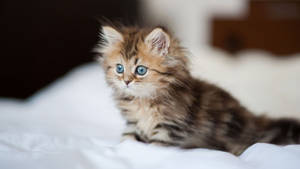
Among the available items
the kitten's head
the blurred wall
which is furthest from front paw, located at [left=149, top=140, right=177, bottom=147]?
the blurred wall

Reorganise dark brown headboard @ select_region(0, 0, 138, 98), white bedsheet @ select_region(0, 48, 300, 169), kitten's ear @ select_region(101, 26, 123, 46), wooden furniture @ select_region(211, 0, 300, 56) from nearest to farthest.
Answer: white bedsheet @ select_region(0, 48, 300, 169), kitten's ear @ select_region(101, 26, 123, 46), dark brown headboard @ select_region(0, 0, 138, 98), wooden furniture @ select_region(211, 0, 300, 56)

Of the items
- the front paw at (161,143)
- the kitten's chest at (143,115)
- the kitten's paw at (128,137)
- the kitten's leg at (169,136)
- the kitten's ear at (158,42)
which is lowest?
the kitten's paw at (128,137)

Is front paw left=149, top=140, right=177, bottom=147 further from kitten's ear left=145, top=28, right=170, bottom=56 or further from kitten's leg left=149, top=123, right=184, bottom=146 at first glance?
kitten's ear left=145, top=28, right=170, bottom=56

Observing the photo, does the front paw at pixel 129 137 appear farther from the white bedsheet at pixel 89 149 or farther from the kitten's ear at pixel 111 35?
the kitten's ear at pixel 111 35

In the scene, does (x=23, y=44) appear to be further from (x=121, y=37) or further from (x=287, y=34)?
(x=287, y=34)

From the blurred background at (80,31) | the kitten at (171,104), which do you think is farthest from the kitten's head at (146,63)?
the blurred background at (80,31)

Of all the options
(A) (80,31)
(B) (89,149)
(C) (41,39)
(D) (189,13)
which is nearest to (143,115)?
A: (B) (89,149)

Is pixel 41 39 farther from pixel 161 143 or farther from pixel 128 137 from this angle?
pixel 161 143
